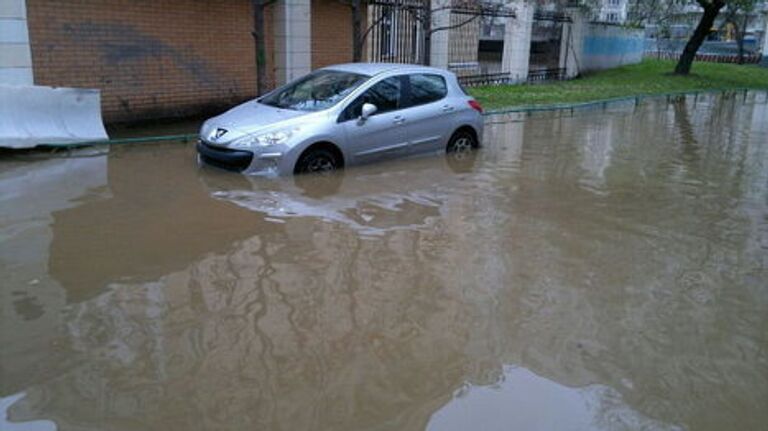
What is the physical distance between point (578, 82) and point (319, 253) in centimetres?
1986

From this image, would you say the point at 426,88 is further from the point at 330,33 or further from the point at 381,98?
the point at 330,33

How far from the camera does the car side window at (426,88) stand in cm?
1018

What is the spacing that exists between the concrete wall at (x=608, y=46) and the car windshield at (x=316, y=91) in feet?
62.7

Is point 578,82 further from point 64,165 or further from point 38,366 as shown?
point 38,366

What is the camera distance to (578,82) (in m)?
24.3

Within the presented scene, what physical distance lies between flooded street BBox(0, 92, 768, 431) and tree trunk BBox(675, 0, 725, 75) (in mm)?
20180

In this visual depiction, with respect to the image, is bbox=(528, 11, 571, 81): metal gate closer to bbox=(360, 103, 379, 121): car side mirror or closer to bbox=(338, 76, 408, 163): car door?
bbox=(338, 76, 408, 163): car door

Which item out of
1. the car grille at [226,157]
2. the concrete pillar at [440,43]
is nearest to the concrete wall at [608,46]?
the concrete pillar at [440,43]

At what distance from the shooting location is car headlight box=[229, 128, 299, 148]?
341 inches

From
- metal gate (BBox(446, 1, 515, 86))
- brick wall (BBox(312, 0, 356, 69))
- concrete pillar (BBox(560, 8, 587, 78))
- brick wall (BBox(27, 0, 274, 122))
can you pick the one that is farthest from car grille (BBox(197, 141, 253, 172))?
concrete pillar (BBox(560, 8, 587, 78))

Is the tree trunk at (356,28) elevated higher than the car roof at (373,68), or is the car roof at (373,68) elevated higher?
the tree trunk at (356,28)

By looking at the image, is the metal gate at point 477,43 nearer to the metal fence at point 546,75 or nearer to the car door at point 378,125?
the metal fence at point 546,75

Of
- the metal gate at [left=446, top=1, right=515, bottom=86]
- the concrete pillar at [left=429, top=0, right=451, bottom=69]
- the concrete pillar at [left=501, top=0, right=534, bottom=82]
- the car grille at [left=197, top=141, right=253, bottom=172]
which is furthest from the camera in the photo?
the concrete pillar at [left=501, top=0, right=534, bottom=82]

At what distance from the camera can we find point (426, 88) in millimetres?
10438
